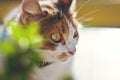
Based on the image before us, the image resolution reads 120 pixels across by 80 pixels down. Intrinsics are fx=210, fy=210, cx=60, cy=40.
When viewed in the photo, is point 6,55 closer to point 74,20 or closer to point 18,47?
point 18,47

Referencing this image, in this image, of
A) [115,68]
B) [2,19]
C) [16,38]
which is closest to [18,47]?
[16,38]

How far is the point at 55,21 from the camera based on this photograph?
73cm

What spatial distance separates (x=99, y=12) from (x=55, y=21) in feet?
0.59

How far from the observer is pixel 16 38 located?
24cm

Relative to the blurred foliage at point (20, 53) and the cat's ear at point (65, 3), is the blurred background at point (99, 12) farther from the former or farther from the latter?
the blurred foliage at point (20, 53)

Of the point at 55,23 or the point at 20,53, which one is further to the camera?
the point at 55,23

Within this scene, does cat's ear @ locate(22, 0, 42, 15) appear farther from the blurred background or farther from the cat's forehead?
the blurred background

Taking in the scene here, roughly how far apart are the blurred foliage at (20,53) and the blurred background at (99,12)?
1.80 feet

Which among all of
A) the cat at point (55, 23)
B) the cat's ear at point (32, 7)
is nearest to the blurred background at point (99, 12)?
the cat at point (55, 23)

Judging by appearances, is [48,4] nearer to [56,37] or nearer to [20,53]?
[56,37]

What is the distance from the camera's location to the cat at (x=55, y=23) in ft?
2.36

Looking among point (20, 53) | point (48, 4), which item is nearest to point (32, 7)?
point (48, 4)

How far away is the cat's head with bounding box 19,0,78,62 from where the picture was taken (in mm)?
720

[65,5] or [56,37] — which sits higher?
[65,5]
